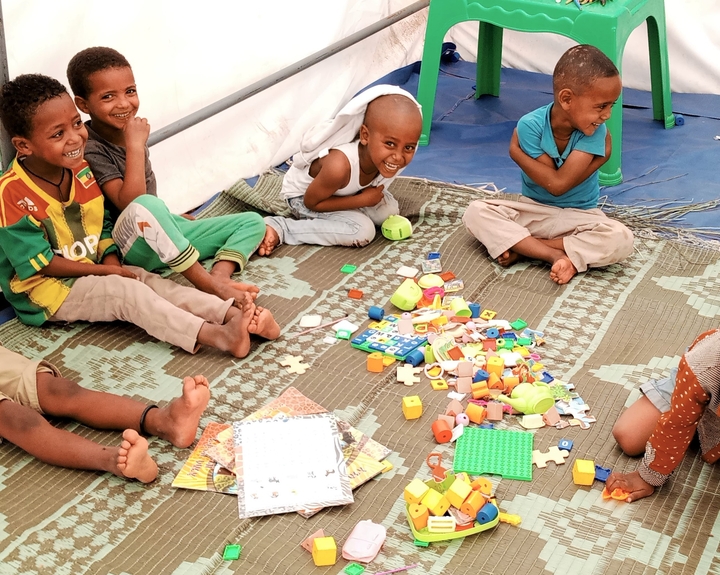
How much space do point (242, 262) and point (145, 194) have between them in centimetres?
35

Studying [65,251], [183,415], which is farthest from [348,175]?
[183,415]

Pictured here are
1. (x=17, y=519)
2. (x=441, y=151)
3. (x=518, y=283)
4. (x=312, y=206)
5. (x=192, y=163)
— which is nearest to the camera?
(x=17, y=519)

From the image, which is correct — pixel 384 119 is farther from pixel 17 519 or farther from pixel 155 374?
pixel 17 519

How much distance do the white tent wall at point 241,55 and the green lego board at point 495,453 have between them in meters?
1.46

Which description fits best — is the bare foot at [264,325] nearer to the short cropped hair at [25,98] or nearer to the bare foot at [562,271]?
the short cropped hair at [25,98]

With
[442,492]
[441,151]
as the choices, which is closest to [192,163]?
[441,151]

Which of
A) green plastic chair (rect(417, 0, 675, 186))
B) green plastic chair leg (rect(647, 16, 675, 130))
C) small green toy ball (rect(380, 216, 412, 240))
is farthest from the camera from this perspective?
green plastic chair leg (rect(647, 16, 675, 130))

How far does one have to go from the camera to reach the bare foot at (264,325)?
2105mm

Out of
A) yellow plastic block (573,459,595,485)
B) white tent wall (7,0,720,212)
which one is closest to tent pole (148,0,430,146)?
white tent wall (7,0,720,212)

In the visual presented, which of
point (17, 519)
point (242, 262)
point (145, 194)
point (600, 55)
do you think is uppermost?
point (600, 55)

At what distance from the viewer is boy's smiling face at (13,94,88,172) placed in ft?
6.70

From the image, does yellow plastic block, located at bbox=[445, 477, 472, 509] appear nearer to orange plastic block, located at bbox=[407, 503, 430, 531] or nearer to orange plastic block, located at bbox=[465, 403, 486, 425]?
orange plastic block, located at bbox=[407, 503, 430, 531]

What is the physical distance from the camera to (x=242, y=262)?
2461 millimetres

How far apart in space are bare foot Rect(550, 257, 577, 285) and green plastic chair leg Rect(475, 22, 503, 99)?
4.77ft
